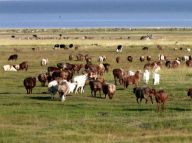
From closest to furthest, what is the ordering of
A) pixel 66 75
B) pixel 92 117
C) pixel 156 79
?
pixel 92 117 < pixel 156 79 < pixel 66 75

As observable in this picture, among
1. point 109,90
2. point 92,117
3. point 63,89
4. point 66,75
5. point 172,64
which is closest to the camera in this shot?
point 92,117

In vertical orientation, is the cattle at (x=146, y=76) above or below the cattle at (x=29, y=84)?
above

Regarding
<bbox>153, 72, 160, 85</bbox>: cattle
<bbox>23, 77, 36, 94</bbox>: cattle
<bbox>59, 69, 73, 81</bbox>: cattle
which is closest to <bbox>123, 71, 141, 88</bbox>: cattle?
<bbox>153, 72, 160, 85</bbox>: cattle

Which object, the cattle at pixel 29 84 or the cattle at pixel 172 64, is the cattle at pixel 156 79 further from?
the cattle at pixel 172 64

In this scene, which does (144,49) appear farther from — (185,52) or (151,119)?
(151,119)

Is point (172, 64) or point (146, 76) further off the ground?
point (172, 64)

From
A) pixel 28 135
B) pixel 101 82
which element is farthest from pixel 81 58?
pixel 28 135

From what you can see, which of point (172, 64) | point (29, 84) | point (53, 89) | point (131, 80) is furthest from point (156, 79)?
point (172, 64)

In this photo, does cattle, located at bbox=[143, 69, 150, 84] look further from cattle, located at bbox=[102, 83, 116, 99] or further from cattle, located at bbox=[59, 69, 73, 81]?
cattle, located at bbox=[102, 83, 116, 99]

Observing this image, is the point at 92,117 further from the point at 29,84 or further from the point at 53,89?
the point at 29,84

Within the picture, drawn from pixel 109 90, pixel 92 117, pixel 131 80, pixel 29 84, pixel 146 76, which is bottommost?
pixel 92 117

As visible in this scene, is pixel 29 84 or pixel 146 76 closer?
pixel 29 84

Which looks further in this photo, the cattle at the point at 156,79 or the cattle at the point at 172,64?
the cattle at the point at 172,64

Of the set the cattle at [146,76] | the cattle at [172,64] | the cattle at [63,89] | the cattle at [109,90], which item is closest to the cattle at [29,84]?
the cattle at [63,89]
